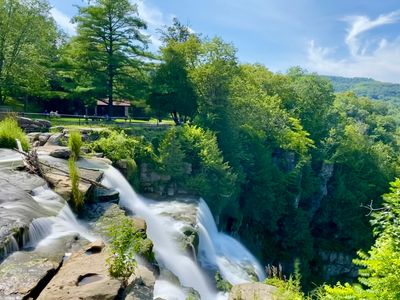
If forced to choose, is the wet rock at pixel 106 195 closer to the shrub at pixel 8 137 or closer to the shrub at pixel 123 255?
the shrub at pixel 8 137

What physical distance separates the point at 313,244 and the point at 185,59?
886 inches

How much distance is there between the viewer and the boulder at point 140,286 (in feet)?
20.6

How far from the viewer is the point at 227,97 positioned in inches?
1146

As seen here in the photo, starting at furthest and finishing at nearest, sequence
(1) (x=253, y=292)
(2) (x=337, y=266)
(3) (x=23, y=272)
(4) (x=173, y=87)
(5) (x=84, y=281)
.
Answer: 1. (2) (x=337, y=266)
2. (4) (x=173, y=87)
3. (1) (x=253, y=292)
4. (3) (x=23, y=272)
5. (5) (x=84, y=281)

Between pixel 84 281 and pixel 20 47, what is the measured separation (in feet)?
93.8

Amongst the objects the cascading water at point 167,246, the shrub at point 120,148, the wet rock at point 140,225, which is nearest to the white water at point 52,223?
the wet rock at point 140,225

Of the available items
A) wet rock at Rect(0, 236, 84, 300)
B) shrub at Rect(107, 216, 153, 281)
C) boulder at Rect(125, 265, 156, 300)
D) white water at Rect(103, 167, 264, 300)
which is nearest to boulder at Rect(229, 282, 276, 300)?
white water at Rect(103, 167, 264, 300)

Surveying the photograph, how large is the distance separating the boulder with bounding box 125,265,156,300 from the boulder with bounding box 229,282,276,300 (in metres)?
2.26

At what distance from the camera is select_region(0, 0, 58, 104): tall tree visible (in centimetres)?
2819

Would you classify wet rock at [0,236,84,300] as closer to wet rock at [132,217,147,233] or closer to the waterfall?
wet rock at [132,217,147,233]

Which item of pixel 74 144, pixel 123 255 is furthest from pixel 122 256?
pixel 74 144

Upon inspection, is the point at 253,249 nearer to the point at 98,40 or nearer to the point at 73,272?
the point at 98,40

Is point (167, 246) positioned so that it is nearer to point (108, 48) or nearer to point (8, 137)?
point (8, 137)

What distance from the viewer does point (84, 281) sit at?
6375mm
